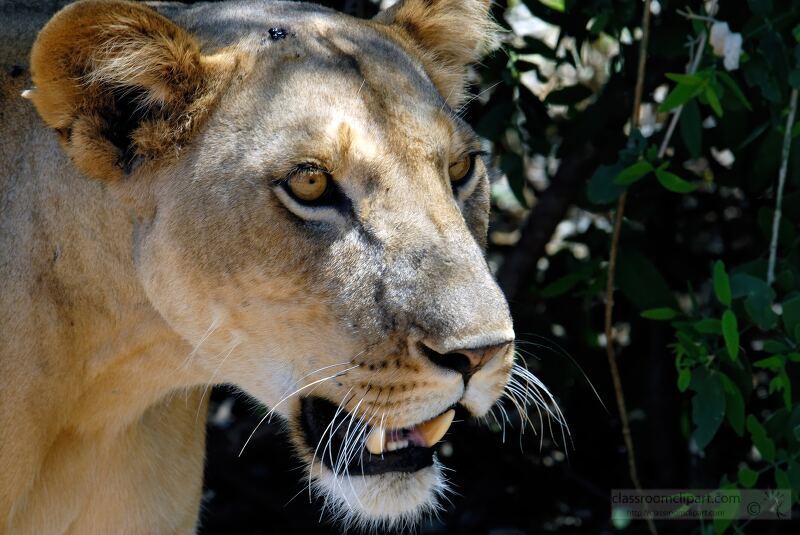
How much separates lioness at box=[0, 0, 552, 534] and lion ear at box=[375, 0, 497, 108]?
141mm

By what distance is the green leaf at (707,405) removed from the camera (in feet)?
8.19

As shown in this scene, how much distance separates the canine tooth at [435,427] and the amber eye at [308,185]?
16.9 inches

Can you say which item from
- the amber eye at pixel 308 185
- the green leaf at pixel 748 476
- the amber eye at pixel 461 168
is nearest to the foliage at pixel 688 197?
the green leaf at pixel 748 476

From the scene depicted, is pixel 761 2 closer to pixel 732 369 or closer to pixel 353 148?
pixel 732 369

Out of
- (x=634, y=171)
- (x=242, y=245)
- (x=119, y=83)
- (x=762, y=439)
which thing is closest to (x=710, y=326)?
(x=762, y=439)

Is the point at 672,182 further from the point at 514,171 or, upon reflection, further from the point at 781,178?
the point at 514,171

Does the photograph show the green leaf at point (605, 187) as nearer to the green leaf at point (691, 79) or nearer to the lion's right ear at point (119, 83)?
the green leaf at point (691, 79)

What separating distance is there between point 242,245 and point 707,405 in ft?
3.64

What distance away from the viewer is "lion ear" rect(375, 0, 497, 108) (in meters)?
2.50

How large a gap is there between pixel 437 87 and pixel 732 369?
3.05 feet

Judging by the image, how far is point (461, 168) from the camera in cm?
225

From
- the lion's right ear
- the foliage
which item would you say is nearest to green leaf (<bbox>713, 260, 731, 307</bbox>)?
the foliage

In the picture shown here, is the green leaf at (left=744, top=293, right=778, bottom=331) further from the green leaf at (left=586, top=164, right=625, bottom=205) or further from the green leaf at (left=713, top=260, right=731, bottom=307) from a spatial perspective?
the green leaf at (left=586, top=164, right=625, bottom=205)

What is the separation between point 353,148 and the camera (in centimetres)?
199
